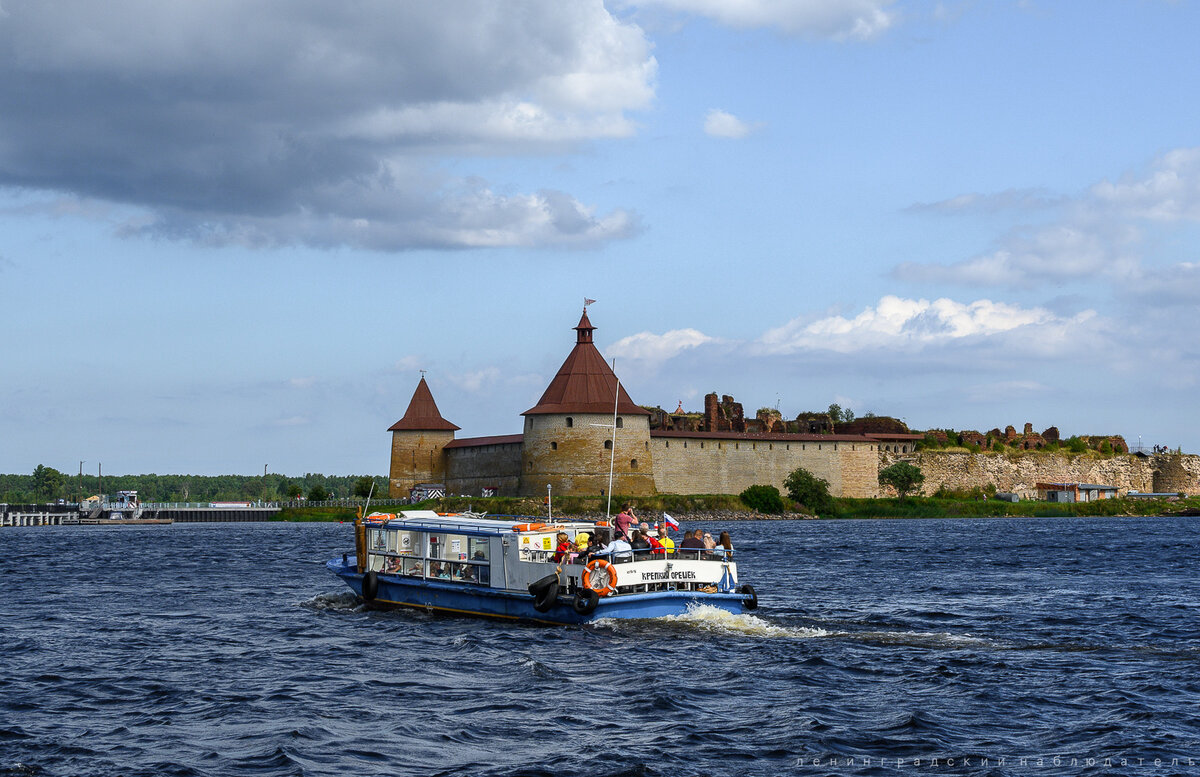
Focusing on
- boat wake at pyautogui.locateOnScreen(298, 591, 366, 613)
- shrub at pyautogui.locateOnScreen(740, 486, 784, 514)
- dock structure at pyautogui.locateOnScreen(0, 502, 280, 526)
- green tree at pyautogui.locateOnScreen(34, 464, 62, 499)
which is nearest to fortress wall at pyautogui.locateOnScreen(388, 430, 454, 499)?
dock structure at pyautogui.locateOnScreen(0, 502, 280, 526)

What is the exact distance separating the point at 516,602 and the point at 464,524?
8.32ft

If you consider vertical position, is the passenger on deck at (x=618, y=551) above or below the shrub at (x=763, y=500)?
below

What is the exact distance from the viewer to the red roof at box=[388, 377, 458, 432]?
9900cm

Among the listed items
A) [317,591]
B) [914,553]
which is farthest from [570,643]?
[914,553]

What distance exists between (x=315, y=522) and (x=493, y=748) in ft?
278

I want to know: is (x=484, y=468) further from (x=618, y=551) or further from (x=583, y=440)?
(x=618, y=551)

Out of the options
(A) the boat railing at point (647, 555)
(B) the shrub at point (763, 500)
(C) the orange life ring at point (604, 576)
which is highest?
(B) the shrub at point (763, 500)

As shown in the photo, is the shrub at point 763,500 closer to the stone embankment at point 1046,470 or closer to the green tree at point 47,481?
the stone embankment at point 1046,470

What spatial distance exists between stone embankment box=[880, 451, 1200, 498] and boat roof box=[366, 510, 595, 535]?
83.3 metres

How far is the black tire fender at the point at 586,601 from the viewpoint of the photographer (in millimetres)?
22594

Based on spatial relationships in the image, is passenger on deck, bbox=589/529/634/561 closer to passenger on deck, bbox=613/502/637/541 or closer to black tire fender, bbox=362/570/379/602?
passenger on deck, bbox=613/502/637/541

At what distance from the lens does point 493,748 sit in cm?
1402

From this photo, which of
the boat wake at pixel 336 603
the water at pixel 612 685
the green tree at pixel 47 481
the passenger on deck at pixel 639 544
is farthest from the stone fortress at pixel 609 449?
the green tree at pixel 47 481

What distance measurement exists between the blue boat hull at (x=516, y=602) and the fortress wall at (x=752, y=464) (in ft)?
208
